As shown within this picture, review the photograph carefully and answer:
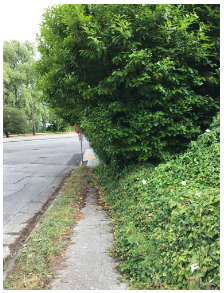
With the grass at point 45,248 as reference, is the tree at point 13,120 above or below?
above

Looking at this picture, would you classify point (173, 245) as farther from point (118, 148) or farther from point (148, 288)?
point (118, 148)

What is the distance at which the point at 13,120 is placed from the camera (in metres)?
30.3

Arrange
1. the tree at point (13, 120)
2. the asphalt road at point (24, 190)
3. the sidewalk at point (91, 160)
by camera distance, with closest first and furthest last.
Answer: the asphalt road at point (24, 190)
the sidewalk at point (91, 160)
the tree at point (13, 120)

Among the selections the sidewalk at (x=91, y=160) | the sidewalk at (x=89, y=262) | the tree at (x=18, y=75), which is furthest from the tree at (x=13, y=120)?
the sidewalk at (x=89, y=262)

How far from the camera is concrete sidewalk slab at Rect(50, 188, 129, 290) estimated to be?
269cm

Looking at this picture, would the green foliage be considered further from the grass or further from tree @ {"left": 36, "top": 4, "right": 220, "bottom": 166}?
the grass

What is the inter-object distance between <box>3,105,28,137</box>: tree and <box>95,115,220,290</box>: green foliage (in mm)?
28781

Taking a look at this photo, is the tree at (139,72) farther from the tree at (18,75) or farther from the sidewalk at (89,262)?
the tree at (18,75)

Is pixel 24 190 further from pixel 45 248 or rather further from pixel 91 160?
pixel 91 160

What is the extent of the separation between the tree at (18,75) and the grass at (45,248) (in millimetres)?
26811

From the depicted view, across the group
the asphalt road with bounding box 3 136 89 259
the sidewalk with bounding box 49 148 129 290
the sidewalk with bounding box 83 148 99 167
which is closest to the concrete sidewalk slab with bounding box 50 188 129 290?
the sidewalk with bounding box 49 148 129 290

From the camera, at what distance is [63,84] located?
478 cm

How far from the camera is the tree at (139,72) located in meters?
3.88

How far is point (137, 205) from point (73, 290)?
1677mm
